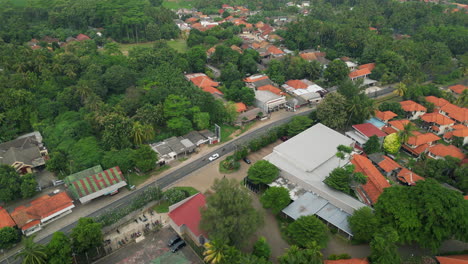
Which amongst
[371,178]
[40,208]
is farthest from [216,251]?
[371,178]

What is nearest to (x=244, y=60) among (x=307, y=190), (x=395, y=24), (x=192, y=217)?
(x=307, y=190)

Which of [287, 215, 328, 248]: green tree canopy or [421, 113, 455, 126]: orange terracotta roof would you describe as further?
[421, 113, 455, 126]: orange terracotta roof

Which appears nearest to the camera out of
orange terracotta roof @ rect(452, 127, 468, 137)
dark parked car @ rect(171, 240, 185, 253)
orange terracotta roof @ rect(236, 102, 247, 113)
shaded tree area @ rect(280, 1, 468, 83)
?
dark parked car @ rect(171, 240, 185, 253)

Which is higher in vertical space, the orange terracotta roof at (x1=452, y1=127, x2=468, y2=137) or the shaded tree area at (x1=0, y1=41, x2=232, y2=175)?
the orange terracotta roof at (x1=452, y1=127, x2=468, y2=137)

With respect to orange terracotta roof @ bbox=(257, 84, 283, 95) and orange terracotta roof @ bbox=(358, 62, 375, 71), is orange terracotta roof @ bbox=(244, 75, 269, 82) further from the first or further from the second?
orange terracotta roof @ bbox=(358, 62, 375, 71)

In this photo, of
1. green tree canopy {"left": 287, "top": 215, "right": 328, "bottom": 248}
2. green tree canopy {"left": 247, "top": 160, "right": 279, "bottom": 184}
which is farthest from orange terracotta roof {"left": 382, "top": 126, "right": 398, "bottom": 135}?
green tree canopy {"left": 287, "top": 215, "right": 328, "bottom": 248}

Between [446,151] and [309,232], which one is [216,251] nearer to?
[309,232]

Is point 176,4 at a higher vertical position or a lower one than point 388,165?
lower
